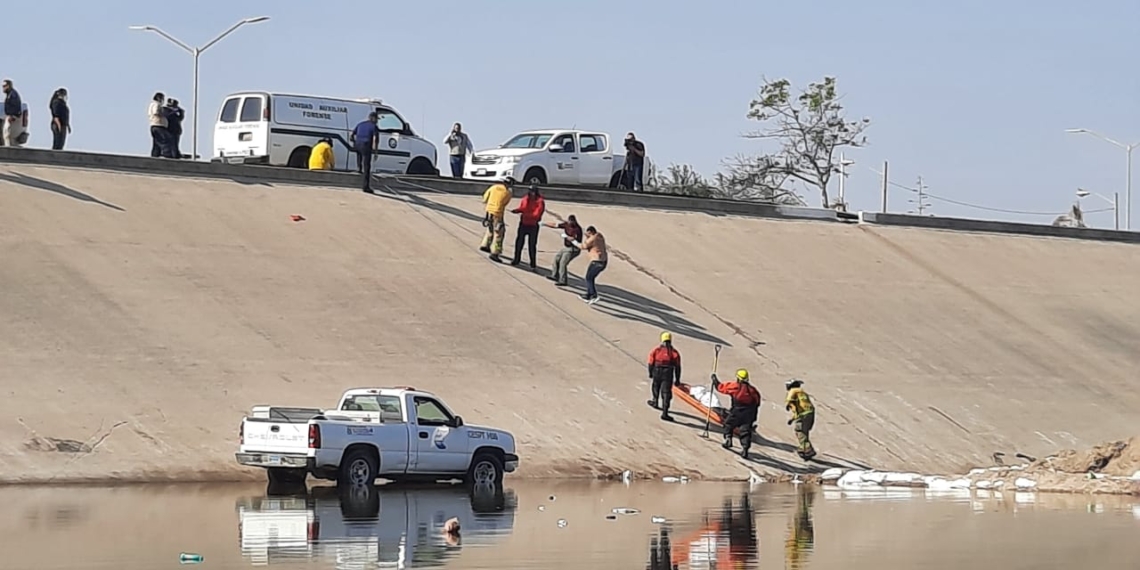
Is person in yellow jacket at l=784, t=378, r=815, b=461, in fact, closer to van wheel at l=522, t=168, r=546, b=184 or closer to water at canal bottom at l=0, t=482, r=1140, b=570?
water at canal bottom at l=0, t=482, r=1140, b=570

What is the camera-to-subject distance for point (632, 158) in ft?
156

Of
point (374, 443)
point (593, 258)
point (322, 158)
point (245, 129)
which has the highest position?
point (245, 129)

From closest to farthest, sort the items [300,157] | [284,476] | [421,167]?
[284,476]
[300,157]
[421,167]

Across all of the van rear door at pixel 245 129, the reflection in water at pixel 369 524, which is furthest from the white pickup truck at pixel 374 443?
the van rear door at pixel 245 129

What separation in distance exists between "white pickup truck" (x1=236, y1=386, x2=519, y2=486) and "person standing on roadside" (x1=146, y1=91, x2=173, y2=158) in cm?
1638

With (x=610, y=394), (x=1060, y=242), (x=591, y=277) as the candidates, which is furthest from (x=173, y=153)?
(x=1060, y=242)

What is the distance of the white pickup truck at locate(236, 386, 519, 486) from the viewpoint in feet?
76.5

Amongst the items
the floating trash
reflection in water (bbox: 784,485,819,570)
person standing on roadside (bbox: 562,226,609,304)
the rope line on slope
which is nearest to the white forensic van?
the rope line on slope

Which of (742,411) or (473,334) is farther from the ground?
(473,334)

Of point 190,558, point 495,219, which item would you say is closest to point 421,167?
point 495,219

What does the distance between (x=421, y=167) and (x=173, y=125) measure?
20.5 ft

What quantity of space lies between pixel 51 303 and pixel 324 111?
45.5 ft

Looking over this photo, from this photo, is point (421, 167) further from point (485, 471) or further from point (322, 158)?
point (485, 471)

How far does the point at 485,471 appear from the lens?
25.5 metres
